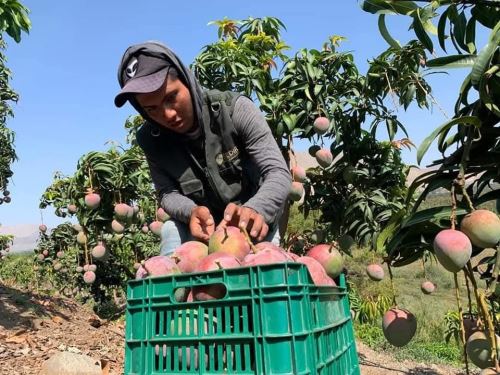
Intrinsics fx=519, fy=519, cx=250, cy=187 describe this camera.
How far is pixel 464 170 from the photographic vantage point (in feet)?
4.58

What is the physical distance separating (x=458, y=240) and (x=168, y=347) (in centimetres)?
80

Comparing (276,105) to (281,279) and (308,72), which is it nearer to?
(308,72)

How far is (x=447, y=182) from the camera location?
61.1 inches

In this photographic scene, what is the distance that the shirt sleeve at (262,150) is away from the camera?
1838 mm

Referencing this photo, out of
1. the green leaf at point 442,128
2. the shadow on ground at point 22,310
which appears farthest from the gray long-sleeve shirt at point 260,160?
the shadow on ground at point 22,310

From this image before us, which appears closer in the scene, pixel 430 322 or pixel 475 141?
pixel 475 141

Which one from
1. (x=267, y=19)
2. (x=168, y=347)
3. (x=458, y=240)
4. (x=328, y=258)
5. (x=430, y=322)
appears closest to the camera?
(x=168, y=347)

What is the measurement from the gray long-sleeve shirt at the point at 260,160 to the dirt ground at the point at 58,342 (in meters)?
2.24

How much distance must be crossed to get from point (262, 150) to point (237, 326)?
0.98 metres

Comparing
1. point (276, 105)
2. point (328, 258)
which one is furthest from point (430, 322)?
point (328, 258)

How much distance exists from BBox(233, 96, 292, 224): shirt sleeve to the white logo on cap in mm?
406

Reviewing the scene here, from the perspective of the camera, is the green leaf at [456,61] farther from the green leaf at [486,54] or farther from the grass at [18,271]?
the grass at [18,271]

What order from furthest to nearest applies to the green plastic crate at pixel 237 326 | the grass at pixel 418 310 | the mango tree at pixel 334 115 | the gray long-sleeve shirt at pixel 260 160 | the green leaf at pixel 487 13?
the grass at pixel 418 310
the mango tree at pixel 334 115
the gray long-sleeve shirt at pixel 260 160
the green leaf at pixel 487 13
the green plastic crate at pixel 237 326

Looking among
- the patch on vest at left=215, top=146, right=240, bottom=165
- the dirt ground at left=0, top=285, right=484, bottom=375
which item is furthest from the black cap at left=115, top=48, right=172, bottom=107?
the dirt ground at left=0, top=285, right=484, bottom=375
